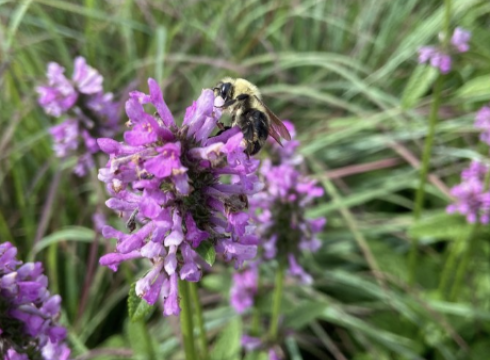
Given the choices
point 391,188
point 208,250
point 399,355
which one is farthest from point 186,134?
point 391,188

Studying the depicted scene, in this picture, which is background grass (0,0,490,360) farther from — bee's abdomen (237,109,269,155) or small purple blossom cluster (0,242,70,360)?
bee's abdomen (237,109,269,155)

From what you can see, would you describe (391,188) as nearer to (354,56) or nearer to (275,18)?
(354,56)


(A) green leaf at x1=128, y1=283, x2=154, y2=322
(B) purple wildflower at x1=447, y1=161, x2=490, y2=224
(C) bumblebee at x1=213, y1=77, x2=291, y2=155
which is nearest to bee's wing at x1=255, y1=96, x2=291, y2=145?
(C) bumblebee at x1=213, y1=77, x2=291, y2=155

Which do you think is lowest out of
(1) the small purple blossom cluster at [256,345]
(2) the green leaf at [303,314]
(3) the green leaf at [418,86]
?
(1) the small purple blossom cluster at [256,345]

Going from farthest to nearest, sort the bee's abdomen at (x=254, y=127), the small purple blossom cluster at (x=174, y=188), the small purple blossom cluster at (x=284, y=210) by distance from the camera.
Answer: the small purple blossom cluster at (x=284, y=210) < the bee's abdomen at (x=254, y=127) < the small purple blossom cluster at (x=174, y=188)

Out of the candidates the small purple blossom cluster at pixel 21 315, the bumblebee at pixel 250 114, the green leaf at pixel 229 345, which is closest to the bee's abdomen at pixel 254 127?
the bumblebee at pixel 250 114

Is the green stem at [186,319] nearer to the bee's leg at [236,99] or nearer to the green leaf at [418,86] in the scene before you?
the bee's leg at [236,99]
